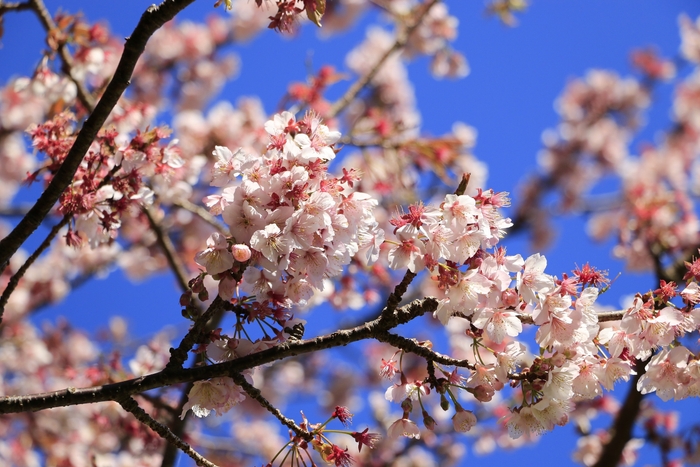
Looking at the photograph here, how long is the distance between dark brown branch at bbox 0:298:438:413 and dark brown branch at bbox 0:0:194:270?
46cm

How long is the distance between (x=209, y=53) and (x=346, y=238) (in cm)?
822

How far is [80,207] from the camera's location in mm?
2096

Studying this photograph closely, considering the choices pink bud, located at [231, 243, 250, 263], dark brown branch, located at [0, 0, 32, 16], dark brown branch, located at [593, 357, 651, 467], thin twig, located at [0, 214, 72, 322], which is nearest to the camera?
pink bud, located at [231, 243, 250, 263]

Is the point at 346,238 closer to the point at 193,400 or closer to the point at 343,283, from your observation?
the point at 193,400

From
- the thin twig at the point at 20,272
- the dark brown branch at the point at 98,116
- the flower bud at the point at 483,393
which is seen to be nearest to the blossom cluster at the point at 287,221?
the dark brown branch at the point at 98,116

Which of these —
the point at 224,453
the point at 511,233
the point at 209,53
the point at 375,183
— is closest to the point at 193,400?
the point at 375,183

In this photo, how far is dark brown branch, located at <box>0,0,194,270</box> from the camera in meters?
1.64

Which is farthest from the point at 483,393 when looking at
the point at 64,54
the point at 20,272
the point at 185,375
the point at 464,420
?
the point at 64,54

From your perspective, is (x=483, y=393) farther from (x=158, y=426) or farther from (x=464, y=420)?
(x=158, y=426)

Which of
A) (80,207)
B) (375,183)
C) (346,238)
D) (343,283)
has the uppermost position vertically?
(375,183)

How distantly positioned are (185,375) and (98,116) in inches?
29.7

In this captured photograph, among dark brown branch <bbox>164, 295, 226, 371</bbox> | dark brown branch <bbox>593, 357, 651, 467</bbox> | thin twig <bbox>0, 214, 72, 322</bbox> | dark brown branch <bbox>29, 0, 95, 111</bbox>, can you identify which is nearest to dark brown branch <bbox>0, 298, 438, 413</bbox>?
dark brown branch <bbox>164, 295, 226, 371</bbox>

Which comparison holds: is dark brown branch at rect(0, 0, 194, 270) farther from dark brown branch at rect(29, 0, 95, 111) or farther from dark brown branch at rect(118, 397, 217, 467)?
dark brown branch at rect(29, 0, 95, 111)

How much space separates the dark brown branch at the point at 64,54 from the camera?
279 centimetres
